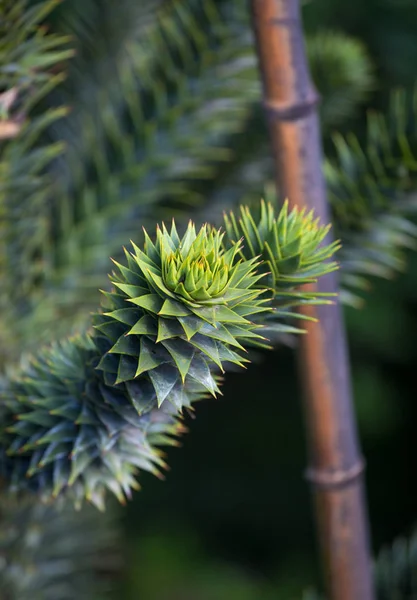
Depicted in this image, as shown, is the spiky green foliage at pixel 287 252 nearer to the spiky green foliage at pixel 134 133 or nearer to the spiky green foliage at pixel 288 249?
the spiky green foliage at pixel 288 249

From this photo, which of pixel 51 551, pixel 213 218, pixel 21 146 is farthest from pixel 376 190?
pixel 51 551

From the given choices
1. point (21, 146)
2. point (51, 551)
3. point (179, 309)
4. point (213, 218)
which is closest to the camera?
point (179, 309)

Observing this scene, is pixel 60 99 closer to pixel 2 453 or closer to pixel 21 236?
pixel 21 236

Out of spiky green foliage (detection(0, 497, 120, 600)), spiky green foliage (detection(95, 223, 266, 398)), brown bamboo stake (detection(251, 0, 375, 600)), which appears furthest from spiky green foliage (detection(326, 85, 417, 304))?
spiky green foliage (detection(0, 497, 120, 600))

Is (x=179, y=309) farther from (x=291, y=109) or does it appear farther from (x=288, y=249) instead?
(x=291, y=109)

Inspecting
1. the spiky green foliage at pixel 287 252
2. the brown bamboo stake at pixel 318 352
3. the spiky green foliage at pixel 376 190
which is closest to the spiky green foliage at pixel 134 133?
the spiky green foliage at pixel 376 190

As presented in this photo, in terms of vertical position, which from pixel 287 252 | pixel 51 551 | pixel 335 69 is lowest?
pixel 51 551
